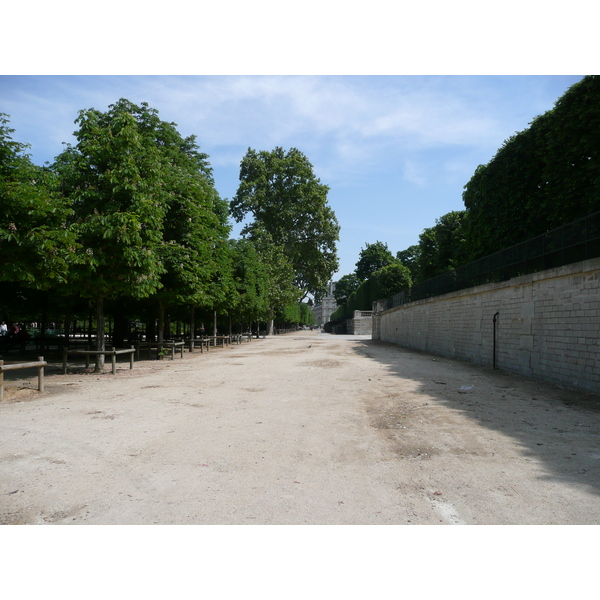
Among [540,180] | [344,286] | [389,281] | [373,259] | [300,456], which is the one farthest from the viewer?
[344,286]

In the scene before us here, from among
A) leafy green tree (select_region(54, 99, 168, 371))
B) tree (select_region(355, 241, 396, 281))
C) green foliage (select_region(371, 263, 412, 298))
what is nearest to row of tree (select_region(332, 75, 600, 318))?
leafy green tree (select_region(54, 99, 168, 371))

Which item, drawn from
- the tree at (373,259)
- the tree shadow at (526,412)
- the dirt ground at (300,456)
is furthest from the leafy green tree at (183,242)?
the tree at (373,259)

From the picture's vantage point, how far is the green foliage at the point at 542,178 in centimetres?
1916

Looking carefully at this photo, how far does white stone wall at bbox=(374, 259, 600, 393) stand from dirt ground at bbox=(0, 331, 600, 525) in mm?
938

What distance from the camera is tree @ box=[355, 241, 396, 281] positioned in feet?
286

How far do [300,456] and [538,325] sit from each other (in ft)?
30.4

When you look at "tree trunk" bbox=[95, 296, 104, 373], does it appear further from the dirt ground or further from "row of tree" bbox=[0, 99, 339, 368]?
the dirt ground

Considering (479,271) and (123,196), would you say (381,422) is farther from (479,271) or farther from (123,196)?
(479,271)

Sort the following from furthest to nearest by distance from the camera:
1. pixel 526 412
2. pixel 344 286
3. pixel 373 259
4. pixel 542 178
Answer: pixel 344 286
pixel 373 259
pixel 542 178
pixel 526 412

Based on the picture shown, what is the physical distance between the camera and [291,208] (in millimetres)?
50438

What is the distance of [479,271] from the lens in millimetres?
17219

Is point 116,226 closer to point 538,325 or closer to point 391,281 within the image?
point 538,325

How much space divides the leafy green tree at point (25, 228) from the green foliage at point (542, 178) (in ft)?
62.7

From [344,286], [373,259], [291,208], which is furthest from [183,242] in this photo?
[344,286]
